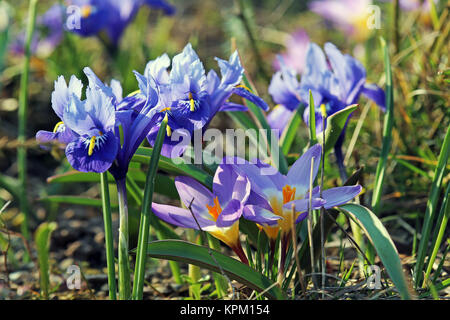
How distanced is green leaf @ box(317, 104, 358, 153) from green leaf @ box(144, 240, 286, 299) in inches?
14.0

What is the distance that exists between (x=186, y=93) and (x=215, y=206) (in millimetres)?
225

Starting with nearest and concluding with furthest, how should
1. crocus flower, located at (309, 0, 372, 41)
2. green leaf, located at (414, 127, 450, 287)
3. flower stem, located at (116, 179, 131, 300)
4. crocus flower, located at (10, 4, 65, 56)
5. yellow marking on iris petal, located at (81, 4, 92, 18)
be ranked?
1. flower stem, located at (116, 179, 131, 300)
2. green leaf, located at (414, 127, 450, 287)
3. yellow marking on iris petal, located at (81, 4, 92, 18)
4. crocus flower, located at (10, 4, 65, 56)
5. crocus flower, located at (309, 0, 372, 41)

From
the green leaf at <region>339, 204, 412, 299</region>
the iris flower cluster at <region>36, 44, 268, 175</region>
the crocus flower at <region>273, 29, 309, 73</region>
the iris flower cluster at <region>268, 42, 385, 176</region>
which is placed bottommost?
the green leaf at <region>339, 204, 412, 299</region>

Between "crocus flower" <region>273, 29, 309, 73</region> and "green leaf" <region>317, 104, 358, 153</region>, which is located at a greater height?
"crocus flower" <region>273, 29, 309, 73</region>

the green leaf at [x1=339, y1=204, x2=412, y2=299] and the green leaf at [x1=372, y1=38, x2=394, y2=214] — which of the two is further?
the green leaf at [x1=372, y1=38, x2=394, y2=214]

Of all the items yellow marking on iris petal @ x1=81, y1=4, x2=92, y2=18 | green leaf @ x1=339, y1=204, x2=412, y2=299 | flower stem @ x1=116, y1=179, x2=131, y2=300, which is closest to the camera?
green leaf @ x1=339, y1=204, x2=412, y2=299

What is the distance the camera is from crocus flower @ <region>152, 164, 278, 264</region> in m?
0.99

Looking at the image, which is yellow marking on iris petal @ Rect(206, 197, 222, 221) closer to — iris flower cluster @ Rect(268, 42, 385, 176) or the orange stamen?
the orange stamen

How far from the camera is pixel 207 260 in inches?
36.6

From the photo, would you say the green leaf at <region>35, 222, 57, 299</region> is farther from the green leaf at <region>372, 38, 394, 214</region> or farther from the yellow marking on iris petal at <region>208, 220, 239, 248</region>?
the green leaf at <region>372, 38, 394, 214</region>

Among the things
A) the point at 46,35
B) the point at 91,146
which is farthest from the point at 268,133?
the point at 46,35

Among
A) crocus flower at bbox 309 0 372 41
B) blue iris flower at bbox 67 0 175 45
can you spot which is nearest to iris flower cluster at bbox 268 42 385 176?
blue iris flower at bbox 67 0 175 45

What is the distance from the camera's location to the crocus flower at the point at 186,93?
0.99 m
